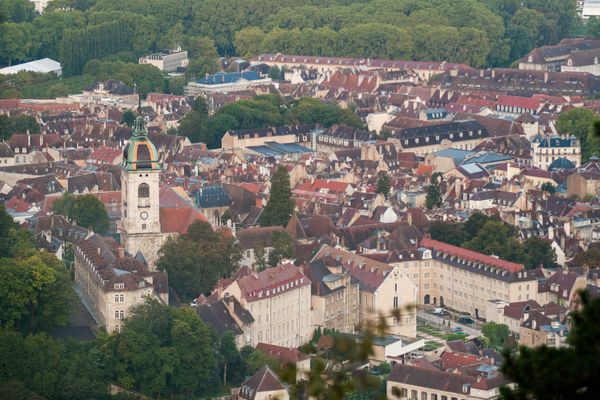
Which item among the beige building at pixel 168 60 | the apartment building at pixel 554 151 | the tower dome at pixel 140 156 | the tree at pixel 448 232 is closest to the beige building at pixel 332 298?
the tower dome at pixel 140 156

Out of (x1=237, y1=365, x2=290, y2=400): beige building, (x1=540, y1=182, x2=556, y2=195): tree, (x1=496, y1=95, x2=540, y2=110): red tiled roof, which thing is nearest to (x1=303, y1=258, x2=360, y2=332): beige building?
(x1=237, y1=365, x2=290, y2=400): beige building

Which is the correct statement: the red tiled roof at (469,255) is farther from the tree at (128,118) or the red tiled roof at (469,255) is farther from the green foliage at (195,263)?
the tree at (128,118)

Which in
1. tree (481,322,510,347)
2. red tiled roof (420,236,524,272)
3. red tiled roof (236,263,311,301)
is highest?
red tiled roof (236,263,311,301)

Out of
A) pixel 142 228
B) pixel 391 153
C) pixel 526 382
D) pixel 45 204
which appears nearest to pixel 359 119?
pixel 391 153

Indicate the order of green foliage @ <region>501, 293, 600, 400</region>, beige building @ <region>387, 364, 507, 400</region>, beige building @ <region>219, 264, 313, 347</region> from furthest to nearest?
1. beige building @ <region>219, 264, 313, 347</region>
2. beige building @ <region>387, 364, 507, 400</region>
3. green foliage @ <region>501, 293, 600, 400</region>

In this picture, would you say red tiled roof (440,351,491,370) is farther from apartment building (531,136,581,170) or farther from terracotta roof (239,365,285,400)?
apartment building (531,136,581,170)
